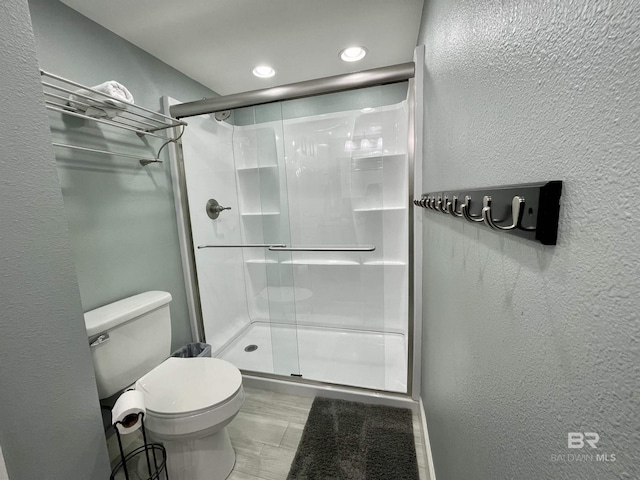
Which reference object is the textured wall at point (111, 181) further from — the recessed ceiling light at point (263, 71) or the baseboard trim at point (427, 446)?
the baseboard trim at point (427, 446)

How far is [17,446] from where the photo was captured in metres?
0.68

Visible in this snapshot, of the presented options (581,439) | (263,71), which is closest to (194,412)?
(581,439)

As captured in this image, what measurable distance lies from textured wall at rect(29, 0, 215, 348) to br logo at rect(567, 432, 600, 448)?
1.68 meters

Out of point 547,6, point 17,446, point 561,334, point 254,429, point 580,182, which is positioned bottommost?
point 254,429

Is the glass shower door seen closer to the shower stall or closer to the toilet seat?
the shower stall

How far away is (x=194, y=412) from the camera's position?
3.41ft

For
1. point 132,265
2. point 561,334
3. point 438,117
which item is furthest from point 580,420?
point 132,265

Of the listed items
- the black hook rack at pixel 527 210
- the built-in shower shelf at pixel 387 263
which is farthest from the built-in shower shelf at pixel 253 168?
the black hook rack at pixel 527 210

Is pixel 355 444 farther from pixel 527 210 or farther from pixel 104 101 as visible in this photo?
pixel 104 101

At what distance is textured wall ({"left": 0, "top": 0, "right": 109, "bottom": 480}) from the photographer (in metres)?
0.67

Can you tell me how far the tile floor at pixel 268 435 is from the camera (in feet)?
4.07

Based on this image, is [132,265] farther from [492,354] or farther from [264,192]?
[492,354]

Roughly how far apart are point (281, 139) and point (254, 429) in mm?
1973

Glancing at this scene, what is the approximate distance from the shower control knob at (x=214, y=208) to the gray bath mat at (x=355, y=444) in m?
1.58
